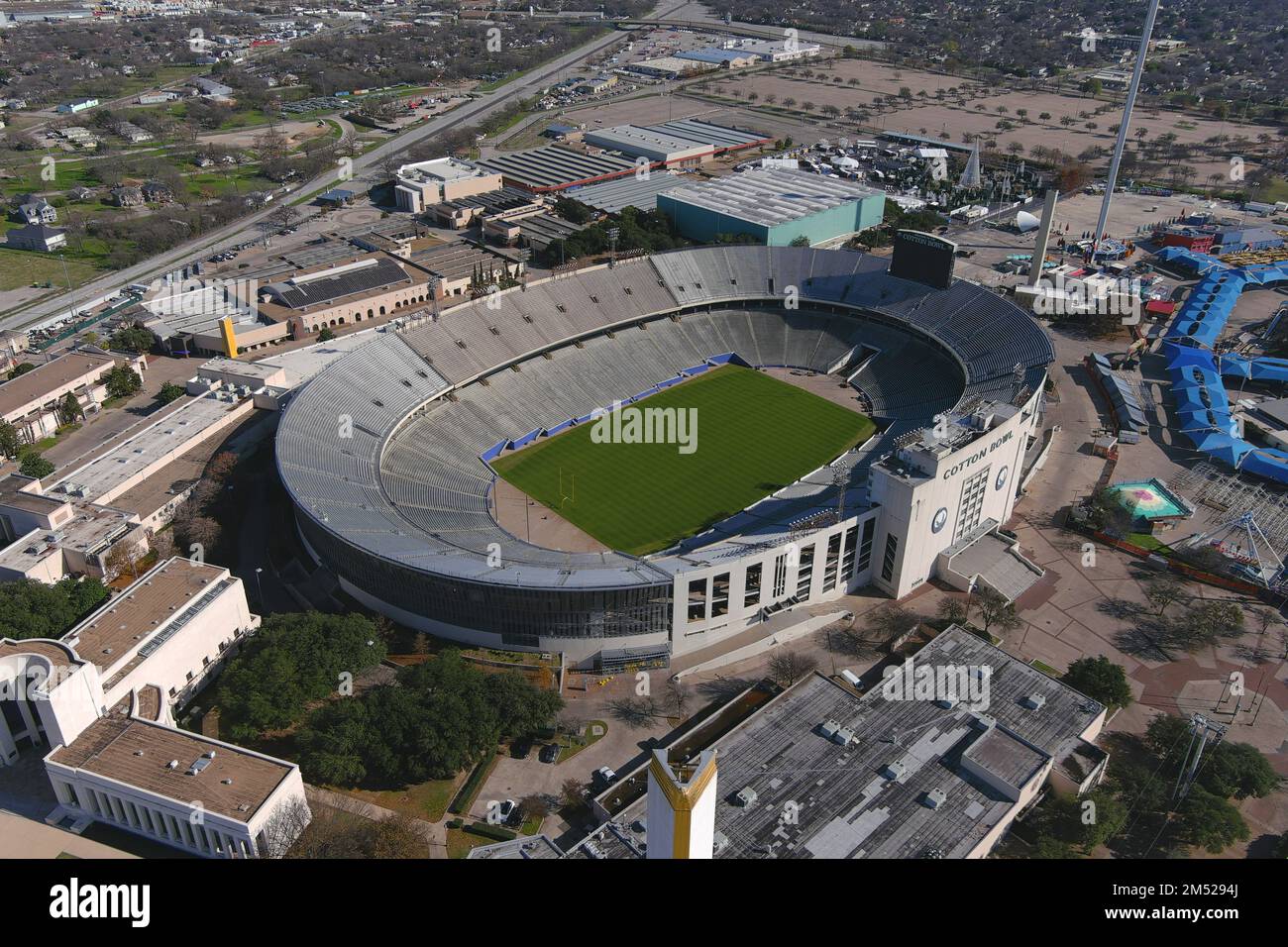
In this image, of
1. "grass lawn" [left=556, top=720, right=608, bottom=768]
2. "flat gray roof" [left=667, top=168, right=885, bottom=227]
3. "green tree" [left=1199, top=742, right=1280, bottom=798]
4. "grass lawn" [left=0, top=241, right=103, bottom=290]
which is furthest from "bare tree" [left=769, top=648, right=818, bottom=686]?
"grass lawn" [left=0, top=241, right=103, bottom=290]

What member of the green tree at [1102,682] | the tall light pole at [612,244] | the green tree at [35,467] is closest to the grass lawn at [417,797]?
the green tree at [1102,682]

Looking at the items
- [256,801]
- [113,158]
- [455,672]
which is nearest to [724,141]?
[113,158]

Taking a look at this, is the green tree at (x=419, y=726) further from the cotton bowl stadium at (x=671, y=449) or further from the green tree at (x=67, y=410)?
the green tree at (x=67, y=410)

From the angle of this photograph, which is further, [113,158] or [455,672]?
[113,158]

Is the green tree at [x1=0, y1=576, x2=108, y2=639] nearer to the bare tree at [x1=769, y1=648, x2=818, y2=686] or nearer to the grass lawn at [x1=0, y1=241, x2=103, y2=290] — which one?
the bare tree at [x1=769, y1=648, x2=818, y2=686]

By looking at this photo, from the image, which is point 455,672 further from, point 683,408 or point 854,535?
point 683,408
